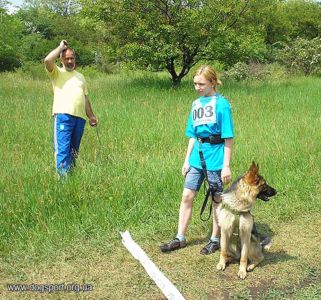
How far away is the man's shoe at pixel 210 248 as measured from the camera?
447cm

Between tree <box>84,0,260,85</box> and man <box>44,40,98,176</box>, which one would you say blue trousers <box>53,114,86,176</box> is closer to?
man <box>44,40,98,176</box>

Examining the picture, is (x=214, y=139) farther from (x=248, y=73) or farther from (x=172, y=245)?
(x=248, y=73)

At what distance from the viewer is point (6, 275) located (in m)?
4.00

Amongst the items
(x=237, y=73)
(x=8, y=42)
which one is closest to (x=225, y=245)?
(x=237, y=73)

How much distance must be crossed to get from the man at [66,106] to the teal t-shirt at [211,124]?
6.65ft

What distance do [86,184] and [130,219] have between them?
796 millimetres

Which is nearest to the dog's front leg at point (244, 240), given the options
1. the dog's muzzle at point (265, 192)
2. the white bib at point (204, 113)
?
the dog's muzzle at point (265, 192)

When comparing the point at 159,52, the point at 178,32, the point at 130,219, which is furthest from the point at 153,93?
the point at 130,219

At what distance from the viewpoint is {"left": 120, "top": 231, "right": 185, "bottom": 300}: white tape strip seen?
3.62 m

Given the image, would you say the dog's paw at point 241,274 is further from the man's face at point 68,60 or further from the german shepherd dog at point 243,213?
the man's face at point 68,60

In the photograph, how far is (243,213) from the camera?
13.1ft

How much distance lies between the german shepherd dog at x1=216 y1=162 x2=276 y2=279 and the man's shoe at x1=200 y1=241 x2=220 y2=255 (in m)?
0.30

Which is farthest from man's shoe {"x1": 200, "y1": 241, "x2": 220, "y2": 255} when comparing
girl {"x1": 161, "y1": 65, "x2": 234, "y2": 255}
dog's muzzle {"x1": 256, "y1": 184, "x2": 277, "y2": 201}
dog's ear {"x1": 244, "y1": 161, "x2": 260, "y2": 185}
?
dog's ear {"x1": 244, "y1": 161, "x2": 260, "y2": 185}

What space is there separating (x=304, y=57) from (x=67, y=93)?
766 inches
